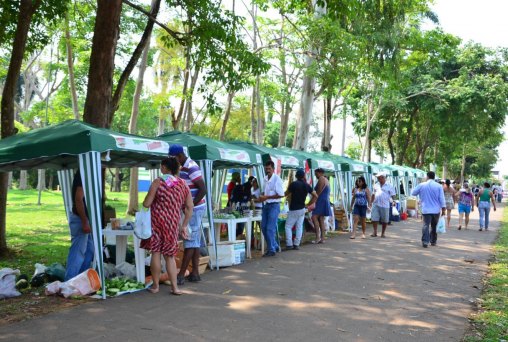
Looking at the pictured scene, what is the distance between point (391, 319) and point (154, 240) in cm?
317

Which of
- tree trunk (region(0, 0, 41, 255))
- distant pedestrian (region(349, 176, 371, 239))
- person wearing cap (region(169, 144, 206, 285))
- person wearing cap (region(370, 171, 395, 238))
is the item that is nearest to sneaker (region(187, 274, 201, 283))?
person wearing cap (region(169, 144, 206, 285))

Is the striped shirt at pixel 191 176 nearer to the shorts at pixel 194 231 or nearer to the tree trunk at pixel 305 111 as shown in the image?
the shorts at pixel 194 231

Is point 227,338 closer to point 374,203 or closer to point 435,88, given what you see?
point 374,203

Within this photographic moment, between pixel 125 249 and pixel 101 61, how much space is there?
12.7ft

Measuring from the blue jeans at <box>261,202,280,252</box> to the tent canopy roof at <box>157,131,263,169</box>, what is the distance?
1.08 meters

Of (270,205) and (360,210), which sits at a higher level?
(270,205)

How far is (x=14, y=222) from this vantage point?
18.0 meters

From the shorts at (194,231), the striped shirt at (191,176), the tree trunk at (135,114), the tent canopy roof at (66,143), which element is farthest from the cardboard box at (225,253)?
the tree trunk at (135,114)

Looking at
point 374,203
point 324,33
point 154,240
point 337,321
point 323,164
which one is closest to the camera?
point 337,321

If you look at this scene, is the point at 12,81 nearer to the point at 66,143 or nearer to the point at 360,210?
the point at 66,143

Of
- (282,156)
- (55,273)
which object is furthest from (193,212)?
(282,156)

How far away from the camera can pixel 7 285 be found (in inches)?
269

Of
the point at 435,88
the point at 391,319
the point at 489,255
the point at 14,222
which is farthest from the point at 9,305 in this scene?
the point at 435,88

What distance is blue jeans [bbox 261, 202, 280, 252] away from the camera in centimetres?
1070
